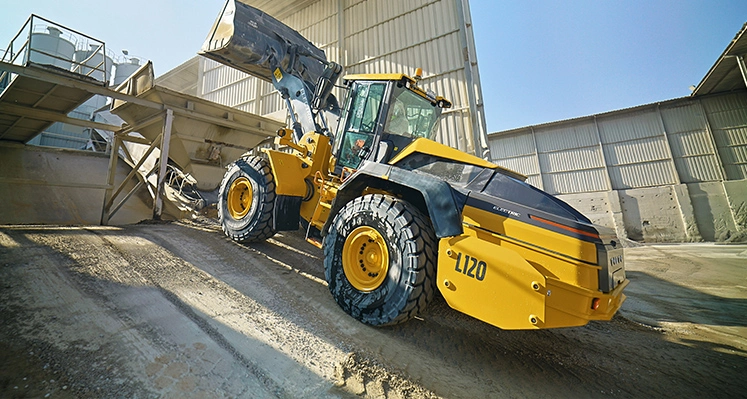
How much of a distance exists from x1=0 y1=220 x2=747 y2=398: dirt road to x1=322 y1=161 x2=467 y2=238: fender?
0.94 m

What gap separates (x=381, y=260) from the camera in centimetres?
235

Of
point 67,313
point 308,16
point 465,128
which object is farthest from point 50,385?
point 308,16

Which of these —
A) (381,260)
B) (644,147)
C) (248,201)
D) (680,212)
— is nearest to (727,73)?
(644,147)

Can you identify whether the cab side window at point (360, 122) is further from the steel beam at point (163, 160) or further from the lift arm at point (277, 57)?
→ the steel beam at point (163, 160)

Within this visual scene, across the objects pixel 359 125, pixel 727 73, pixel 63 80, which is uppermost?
pixel 727 73

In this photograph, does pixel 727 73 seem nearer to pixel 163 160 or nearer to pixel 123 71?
pixel 163 160

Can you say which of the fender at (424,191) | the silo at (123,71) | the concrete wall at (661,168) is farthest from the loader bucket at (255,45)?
the silo at (123,71)

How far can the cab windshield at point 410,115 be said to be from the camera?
3.08 meters

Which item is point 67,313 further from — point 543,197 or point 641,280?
point 641,280

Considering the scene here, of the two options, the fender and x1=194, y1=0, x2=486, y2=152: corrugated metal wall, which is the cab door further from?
x1=194, y1=0, x2=486, y2=152: corrugated metal wall

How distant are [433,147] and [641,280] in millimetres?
6307

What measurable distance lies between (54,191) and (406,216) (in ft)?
28.0

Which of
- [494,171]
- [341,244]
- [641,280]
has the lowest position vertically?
[641,280]

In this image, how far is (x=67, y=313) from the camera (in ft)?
6.35
